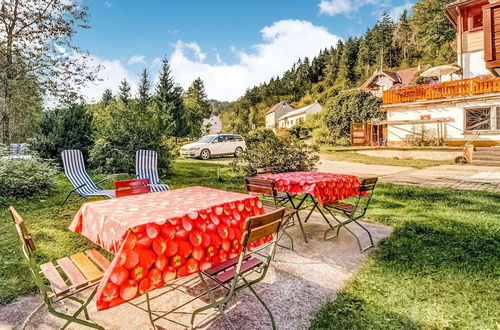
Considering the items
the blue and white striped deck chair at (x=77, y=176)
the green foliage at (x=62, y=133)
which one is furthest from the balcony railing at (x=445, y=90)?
the blue and white striped deck chair at (x=77, y=176)

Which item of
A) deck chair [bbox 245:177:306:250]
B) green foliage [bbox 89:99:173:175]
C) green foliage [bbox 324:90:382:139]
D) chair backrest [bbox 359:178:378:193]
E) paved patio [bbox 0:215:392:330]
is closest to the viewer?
paved patio [bbox 0:215:392:330]

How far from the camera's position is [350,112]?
26.7m

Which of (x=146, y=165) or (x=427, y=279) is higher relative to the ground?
(x=146, y=165)

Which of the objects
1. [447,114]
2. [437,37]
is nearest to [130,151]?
[447,114]

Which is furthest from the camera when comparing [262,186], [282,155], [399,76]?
[399,76]

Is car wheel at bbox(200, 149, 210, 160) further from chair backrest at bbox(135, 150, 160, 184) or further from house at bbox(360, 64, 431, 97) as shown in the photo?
house at bbox(360, 64, 431, 97)

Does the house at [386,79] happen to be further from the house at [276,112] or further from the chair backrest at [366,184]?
the chair backrest at [366,184]

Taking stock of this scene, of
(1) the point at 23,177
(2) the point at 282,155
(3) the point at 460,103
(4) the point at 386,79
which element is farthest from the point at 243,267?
(4) the point at 386,79

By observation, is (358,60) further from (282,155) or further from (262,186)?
(262,186)

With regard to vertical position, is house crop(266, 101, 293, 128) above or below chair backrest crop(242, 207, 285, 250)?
above

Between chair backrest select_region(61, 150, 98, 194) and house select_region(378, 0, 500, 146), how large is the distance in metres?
19.5

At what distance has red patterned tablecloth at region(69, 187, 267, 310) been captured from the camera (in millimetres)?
1863

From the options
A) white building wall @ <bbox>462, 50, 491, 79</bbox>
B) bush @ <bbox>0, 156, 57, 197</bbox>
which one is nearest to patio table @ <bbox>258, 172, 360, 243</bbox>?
bush @ <bbox>0, 156, 57, 197</bbox>

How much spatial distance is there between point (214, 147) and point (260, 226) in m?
15.2
